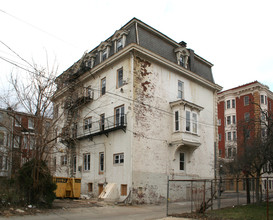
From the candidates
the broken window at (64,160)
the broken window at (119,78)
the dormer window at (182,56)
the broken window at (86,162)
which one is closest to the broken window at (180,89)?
the dormer window at (182,56)

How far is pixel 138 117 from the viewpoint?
22.3 meters

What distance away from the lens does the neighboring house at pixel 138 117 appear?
2192cm

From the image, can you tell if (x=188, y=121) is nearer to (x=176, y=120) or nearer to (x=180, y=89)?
(x=176, y=120)

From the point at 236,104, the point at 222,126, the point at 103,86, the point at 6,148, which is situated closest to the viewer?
the point at 6,148

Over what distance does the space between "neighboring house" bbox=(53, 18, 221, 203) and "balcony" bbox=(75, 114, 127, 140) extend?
0.08m

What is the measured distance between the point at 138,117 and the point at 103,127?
4530 millimetres

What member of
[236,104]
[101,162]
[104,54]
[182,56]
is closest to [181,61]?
[182,56]

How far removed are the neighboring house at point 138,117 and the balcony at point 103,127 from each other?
8 cm

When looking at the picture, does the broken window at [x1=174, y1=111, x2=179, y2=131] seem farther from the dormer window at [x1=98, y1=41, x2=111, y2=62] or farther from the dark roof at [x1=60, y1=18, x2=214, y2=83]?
the dormer window at [x1=98, y1=41, x2=111, y2=62]

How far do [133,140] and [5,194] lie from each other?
31.6 ft

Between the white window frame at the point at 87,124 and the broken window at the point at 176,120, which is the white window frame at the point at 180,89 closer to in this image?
the broken window at the point at 176,120

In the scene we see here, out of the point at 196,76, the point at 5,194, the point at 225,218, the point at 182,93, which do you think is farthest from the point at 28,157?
the point at 196,76

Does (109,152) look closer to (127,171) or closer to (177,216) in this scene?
(127,171)

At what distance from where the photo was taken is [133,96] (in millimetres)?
22312
